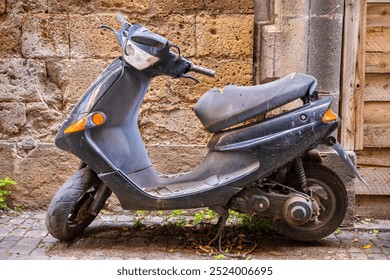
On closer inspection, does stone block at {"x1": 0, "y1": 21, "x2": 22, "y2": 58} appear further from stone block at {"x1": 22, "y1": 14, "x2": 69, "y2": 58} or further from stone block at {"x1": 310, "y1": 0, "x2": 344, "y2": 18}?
stone block at {"x1": 310, "y1": 0, "x2": 344, "y2": 18}

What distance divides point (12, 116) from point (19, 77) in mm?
334

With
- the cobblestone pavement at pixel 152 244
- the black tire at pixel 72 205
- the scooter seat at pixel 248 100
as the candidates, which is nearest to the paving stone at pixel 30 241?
the cobblestone pavement at pixel 152 244

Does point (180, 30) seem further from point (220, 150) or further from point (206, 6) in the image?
point (220, 150)

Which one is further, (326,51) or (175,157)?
(175,157)

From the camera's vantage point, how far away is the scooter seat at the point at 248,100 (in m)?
4.03

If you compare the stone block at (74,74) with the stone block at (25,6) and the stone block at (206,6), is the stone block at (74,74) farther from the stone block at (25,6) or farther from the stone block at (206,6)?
the stone block at (206,6)

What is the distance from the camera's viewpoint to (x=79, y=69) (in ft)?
17.2

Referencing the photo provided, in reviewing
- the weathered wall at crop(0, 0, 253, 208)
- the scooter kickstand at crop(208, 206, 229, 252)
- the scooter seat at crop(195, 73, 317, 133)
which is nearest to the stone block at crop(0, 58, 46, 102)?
the weathered wall at crop(0, 0, 253, 208)

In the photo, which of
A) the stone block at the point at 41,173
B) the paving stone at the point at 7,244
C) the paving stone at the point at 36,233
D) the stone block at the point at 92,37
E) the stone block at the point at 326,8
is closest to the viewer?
the paving stone at the point at 7,244

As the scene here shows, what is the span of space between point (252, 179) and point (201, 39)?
5.16ft

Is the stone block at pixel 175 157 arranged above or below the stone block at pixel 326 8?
below

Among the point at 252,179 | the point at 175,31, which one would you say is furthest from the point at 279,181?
the point at 175,31

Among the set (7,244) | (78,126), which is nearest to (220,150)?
(78,126)

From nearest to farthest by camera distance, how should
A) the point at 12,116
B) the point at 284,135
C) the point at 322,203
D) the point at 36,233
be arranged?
the point at 284,135, the point at 322,203, the point at 36,233, the point at 12,116
